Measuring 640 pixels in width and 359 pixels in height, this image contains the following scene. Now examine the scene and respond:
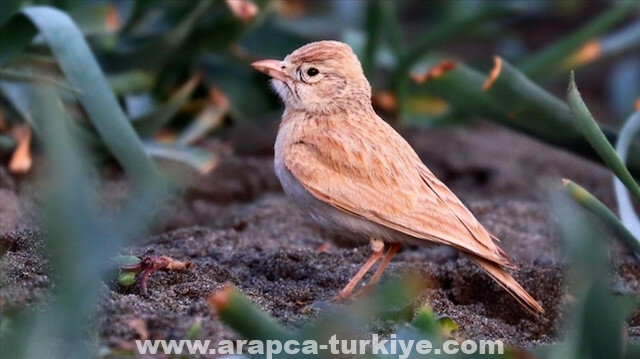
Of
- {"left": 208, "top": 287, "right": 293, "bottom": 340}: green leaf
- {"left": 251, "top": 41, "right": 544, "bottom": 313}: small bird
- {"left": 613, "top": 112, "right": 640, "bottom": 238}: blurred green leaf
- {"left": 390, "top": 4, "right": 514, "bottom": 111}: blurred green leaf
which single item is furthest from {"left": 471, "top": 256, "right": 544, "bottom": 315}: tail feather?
{"left": 390, "top": 4, "right": 514, "bottom": 111}: blurred green leaf

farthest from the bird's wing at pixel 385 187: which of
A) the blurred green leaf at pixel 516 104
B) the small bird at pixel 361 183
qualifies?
the blurred green leaf at pixel 516 104

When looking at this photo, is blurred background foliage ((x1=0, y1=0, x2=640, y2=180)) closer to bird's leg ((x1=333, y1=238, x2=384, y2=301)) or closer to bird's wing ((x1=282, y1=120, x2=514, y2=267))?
bird's wing ((x1=282, y1=120, x2=514, y2=267))

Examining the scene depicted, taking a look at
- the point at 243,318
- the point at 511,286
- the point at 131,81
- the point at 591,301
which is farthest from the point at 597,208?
the point at 131,81

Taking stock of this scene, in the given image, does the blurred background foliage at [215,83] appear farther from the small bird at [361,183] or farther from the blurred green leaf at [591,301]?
the small bird at [361,183]

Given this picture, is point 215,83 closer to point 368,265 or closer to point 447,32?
A: point 447,32

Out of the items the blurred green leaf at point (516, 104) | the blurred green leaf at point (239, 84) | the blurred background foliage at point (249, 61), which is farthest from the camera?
the blurred green leaf at point (239, 84)

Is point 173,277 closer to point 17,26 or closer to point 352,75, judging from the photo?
point 352,75
